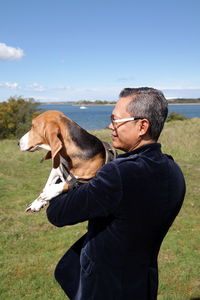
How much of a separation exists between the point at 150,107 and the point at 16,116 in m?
47.1

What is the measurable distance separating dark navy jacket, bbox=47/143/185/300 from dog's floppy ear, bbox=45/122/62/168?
504 mm

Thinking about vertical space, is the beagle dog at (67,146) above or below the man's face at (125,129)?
below

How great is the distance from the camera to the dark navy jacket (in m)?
1.88

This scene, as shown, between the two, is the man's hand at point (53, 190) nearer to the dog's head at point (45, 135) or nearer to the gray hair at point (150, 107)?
the dog's head at point (45, 135)

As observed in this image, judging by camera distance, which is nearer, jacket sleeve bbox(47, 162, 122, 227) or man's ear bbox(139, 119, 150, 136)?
jacket sleeve bbox(47, 162, 122, 227)

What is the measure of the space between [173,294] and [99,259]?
4150mm

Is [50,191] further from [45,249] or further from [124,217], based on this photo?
[45,249]

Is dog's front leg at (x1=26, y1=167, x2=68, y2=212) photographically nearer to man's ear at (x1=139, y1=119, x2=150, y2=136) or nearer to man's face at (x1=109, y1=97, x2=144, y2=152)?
man's face at (x1=109, y1=97, x2=144, y2=152)

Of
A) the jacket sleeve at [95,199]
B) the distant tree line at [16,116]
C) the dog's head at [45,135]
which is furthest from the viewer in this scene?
the distant tree line at [16,116]

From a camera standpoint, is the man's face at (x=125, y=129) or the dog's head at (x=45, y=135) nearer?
the man's face at (x=125, y=129)

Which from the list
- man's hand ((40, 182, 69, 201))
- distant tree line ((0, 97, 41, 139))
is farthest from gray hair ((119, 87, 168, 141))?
distant tree line ((0, 97, 41, 139))

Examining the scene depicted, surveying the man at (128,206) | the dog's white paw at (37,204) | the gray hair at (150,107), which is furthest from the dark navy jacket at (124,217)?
the dog's white paw at (37,204)

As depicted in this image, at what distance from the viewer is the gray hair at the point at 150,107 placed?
204 centimetres

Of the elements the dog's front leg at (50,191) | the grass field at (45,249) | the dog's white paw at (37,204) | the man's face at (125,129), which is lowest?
the grass field at (45,249)
